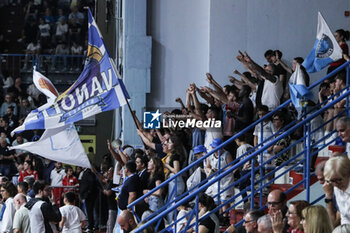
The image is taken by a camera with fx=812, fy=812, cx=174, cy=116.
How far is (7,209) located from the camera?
14070 millimetres

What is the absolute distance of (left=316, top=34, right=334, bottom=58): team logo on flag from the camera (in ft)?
42.2

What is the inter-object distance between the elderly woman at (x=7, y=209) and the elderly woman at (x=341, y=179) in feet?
23.3

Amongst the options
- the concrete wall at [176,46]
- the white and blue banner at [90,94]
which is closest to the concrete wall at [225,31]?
the concrete wall at [176,46]

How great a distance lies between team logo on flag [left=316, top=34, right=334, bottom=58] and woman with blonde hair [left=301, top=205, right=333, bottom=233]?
5322 mm

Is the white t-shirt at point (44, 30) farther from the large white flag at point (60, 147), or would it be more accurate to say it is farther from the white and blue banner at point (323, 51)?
the white and blue banner at point (323, 51)

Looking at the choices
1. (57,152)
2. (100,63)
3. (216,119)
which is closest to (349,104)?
(216,119)

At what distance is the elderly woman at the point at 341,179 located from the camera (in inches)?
326

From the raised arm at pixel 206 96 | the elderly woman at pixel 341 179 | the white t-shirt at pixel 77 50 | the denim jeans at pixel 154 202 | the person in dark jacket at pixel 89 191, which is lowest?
the person in dark jacket at pixel 89 191

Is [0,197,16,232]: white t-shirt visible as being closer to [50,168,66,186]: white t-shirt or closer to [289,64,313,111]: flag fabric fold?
[289,64,313,111]: flag fabric fold

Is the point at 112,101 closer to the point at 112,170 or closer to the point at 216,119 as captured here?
the point at 216,119

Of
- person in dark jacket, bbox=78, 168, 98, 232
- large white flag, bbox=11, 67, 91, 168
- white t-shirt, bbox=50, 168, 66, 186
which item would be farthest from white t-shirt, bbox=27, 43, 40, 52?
large white flag, bbox=11, 67, 91, 168

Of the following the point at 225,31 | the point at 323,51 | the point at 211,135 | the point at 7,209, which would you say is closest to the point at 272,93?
the point at 211,135

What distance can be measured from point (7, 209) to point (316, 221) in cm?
755

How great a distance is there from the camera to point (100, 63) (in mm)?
14164
